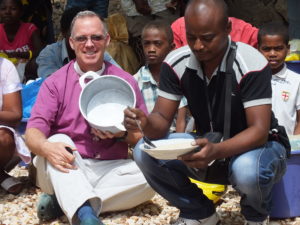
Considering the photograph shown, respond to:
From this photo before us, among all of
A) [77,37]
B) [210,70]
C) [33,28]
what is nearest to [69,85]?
[77,37]

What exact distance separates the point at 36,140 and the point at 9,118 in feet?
1.86

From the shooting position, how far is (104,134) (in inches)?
114

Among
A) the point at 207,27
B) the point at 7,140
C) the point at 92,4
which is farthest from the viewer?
the point at 92,4

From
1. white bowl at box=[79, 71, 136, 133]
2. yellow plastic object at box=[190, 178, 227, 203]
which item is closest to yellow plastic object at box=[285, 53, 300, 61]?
yellow plastic object at box=[190, 178, 227, 203]

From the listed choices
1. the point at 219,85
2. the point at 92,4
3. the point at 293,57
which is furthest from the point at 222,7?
the point at 92,4

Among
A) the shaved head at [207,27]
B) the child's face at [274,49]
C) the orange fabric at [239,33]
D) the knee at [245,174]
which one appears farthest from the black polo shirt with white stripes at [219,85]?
the orange fabric at [239,33]

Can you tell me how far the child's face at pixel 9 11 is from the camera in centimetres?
509

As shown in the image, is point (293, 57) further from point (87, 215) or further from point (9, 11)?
point (9, 11)

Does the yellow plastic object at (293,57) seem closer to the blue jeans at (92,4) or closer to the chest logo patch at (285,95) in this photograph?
the chest logo patch at (285,95)

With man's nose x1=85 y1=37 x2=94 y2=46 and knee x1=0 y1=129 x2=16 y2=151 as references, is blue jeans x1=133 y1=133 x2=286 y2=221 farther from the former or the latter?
knee x1=0 y1=129 x2=16 y2=151

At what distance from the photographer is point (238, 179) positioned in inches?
93.4

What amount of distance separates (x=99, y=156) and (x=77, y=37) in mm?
676

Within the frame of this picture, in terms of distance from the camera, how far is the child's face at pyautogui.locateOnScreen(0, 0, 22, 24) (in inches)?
200

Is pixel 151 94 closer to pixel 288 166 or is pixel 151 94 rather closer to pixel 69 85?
pixel 69 85
